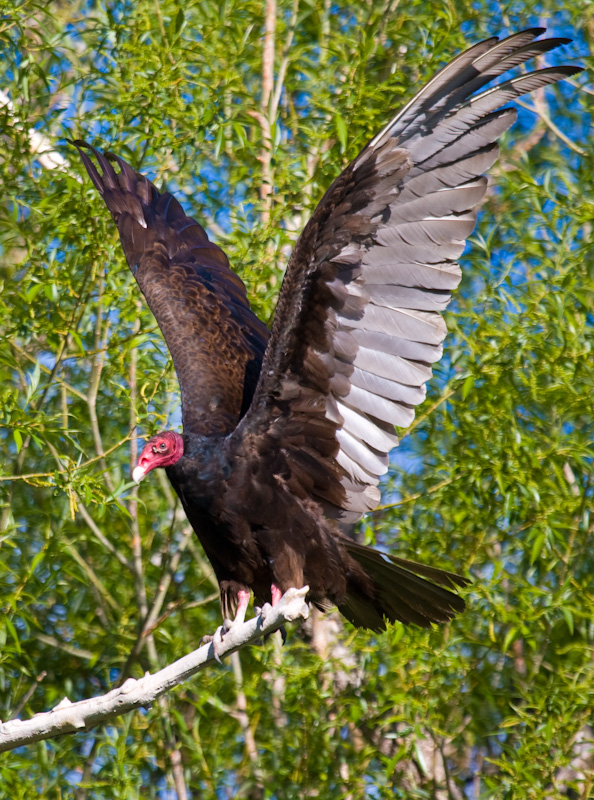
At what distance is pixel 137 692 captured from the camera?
2719mm

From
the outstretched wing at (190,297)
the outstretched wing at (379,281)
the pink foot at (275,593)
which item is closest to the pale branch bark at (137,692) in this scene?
the pink foot at (275,593)

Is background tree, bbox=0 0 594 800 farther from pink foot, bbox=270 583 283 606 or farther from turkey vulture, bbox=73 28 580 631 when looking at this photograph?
pink foot, bbox=270 583 283 606

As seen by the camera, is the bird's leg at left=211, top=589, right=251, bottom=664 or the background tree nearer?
the bird's leg at left=211, top=589, right=251, bottom=664

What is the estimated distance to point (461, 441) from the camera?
447 centimetres

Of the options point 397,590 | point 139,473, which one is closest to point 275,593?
point 397,590

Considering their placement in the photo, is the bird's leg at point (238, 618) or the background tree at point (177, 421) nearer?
the bird's leg at point (238, 618)

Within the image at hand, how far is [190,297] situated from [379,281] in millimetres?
1246

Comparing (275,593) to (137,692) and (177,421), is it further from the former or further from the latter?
(177,421)

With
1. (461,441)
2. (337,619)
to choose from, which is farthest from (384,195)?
(337,619)

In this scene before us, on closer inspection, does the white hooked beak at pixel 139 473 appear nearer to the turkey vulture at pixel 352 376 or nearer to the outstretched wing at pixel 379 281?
the turkey vulture at pixel 352 376

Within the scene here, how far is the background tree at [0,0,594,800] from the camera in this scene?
4227mm

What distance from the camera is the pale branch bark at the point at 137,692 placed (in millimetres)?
2719

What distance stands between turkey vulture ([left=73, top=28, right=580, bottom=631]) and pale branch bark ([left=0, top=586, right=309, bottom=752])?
601mm

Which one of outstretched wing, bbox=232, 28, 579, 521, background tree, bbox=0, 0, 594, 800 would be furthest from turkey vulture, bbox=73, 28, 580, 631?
background tree, bbox=0, 0, 594, 800
